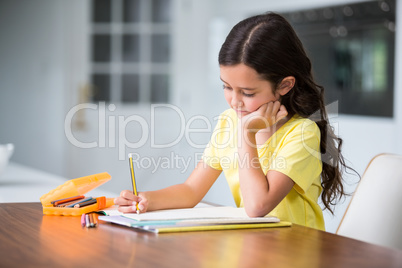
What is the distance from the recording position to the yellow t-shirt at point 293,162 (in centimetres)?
145

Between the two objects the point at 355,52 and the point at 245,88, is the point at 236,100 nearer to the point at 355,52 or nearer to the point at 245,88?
the point at 245,88

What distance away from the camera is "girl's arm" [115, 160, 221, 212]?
1394 mm

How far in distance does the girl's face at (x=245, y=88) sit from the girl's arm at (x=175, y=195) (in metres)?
0.24

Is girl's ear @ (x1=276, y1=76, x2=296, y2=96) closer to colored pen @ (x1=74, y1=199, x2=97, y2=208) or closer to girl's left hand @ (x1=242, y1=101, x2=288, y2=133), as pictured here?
girl's left hand @ (x1=242, y1=101, x2=288, y2=133)

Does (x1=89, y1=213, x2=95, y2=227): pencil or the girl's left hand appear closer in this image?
(x1=89, y1=213, x2=95, y2=227): pencil

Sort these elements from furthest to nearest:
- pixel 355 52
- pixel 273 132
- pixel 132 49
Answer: pixel 132 49 < pixel 355 52 < pixel 273 132

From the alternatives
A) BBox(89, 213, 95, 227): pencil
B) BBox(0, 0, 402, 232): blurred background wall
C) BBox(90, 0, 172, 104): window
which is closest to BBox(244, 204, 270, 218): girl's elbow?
BBox(89, 213, 95, 227): pencil

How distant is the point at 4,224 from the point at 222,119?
76cm

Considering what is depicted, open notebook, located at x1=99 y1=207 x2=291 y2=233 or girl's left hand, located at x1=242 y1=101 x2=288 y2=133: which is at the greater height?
girl's left hand, located at x1=242 y1=101 x2=288 y2=133

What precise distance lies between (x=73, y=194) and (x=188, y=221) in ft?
1.27

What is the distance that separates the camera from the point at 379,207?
4.56 ft

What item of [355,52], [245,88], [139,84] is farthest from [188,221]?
[139,84]

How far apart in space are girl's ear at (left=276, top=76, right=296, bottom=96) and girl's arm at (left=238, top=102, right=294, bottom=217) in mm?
56

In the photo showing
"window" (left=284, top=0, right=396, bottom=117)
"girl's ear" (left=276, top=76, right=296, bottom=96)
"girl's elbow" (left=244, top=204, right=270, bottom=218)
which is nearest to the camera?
"girl's elbow" (left=244, top=204, right=270, bottom=218)
